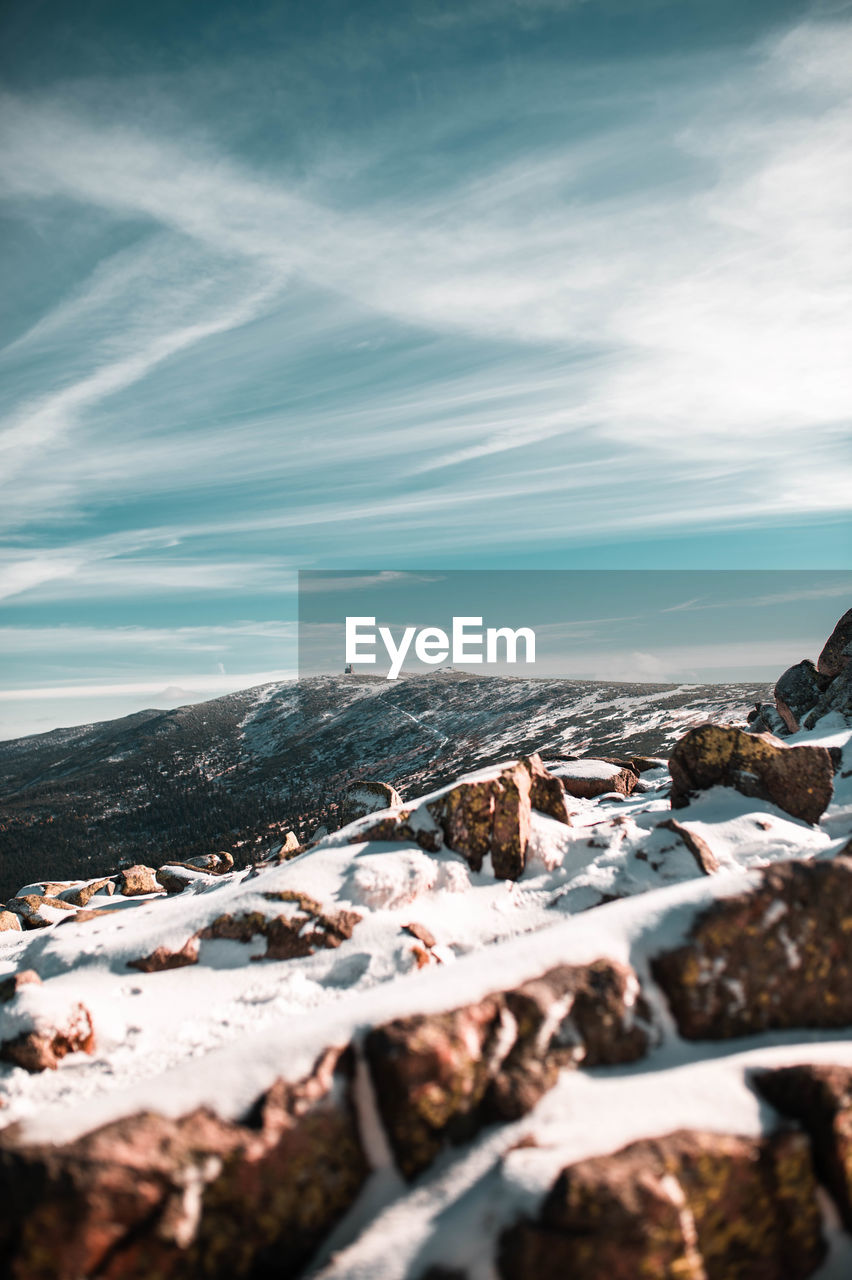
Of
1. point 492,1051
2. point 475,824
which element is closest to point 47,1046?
point 492,1051

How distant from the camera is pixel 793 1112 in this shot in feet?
26.0

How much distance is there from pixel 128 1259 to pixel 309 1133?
2.16 metres

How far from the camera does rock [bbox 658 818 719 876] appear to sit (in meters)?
17.4

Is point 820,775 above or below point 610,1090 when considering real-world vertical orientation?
above

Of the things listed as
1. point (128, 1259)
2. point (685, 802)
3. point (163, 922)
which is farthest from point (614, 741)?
point (128, 1259)

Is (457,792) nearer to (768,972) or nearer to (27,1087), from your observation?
(768,972)

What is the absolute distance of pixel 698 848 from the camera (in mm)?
17797

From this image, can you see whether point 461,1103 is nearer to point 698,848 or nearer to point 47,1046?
point 47,1046

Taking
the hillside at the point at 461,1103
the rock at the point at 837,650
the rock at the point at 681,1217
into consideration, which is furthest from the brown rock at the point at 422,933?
the rock at the point at 837,650

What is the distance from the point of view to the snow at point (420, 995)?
7.54m

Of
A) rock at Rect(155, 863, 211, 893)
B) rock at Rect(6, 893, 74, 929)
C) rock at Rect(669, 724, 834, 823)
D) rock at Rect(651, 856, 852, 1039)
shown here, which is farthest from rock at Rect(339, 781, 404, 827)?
rock at Rect(651, 856, 852, 1039)

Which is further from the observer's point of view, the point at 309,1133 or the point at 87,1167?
the point at 309,1133

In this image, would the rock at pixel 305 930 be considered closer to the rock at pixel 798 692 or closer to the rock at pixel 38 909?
the rock at pixel 38 909

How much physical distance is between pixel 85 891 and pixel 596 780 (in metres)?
29.7
